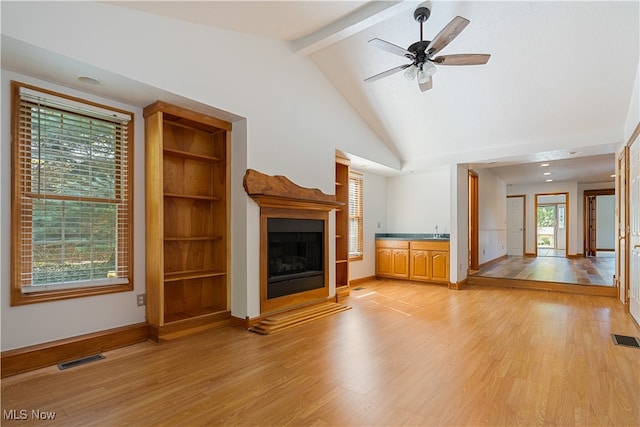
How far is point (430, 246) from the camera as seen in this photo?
21.5 ft

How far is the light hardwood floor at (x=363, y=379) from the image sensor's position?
203cm

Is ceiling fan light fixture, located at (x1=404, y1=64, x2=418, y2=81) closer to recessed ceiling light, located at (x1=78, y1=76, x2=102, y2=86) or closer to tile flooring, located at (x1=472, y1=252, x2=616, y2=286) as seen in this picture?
recessed ceiling light, located at (x1=78, y1=76, x2=102, y2=86)

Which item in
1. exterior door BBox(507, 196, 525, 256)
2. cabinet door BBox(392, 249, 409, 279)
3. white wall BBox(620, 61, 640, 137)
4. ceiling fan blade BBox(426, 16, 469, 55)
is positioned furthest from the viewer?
exterior door BBox(507, 196, 525, 256)

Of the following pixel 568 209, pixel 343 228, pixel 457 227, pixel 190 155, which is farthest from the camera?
pixel 568 209

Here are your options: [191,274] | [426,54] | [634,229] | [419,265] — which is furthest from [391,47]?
[419,265]

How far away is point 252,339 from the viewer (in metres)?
3.45

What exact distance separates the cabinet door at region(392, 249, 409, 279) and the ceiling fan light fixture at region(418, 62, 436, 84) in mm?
4105

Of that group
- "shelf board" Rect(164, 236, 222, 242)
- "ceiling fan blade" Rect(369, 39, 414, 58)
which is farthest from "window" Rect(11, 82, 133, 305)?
"ceiling fan blade" Rect(369, 39, 414, 58)

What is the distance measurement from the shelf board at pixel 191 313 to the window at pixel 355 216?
3.23 meters

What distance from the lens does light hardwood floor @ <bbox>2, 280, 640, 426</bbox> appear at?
2029 millimetres

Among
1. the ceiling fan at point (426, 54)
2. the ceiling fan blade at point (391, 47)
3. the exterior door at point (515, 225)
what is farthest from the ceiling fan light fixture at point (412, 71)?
the exterior door at point (515, 225)

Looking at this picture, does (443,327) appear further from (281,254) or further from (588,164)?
(588,164)

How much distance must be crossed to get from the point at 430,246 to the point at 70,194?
572 centimetres

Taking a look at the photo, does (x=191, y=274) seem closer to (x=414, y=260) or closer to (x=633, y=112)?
(x=414, y=260)
